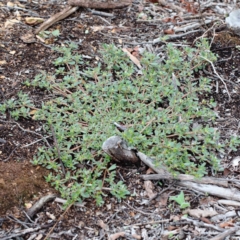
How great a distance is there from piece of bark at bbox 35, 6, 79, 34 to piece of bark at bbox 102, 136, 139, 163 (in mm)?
1506

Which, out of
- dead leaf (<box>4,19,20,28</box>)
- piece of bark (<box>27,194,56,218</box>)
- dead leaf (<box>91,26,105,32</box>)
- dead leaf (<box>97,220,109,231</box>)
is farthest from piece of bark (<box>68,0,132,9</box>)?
dead leaf (<box>97,220,109,231</box>)

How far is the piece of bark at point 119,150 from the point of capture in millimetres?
2771

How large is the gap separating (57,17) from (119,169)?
1749 mm

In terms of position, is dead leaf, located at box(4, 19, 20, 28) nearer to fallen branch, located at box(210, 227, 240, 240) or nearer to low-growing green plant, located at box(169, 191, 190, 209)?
low-growing green plant, located at box(169, 191, 190, 209)

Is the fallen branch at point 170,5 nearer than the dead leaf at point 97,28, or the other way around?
the dead leaf at point 97,28

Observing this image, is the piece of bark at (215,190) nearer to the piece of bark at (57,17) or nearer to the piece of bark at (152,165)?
the piece of bark at (152,165)

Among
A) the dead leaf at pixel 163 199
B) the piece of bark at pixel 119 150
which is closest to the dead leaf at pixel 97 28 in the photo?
the piece of bark at pixel 119 150

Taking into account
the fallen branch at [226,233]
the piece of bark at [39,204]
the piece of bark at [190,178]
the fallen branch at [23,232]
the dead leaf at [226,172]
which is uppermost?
the piece of bark at [190,178]

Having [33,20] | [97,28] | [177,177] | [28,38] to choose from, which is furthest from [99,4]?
[177,177]

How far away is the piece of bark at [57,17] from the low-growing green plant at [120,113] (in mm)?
318

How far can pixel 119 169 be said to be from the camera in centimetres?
287

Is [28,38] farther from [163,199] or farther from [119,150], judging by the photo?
[163,199]

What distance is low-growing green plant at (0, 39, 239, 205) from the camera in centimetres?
279

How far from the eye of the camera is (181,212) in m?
2.65
